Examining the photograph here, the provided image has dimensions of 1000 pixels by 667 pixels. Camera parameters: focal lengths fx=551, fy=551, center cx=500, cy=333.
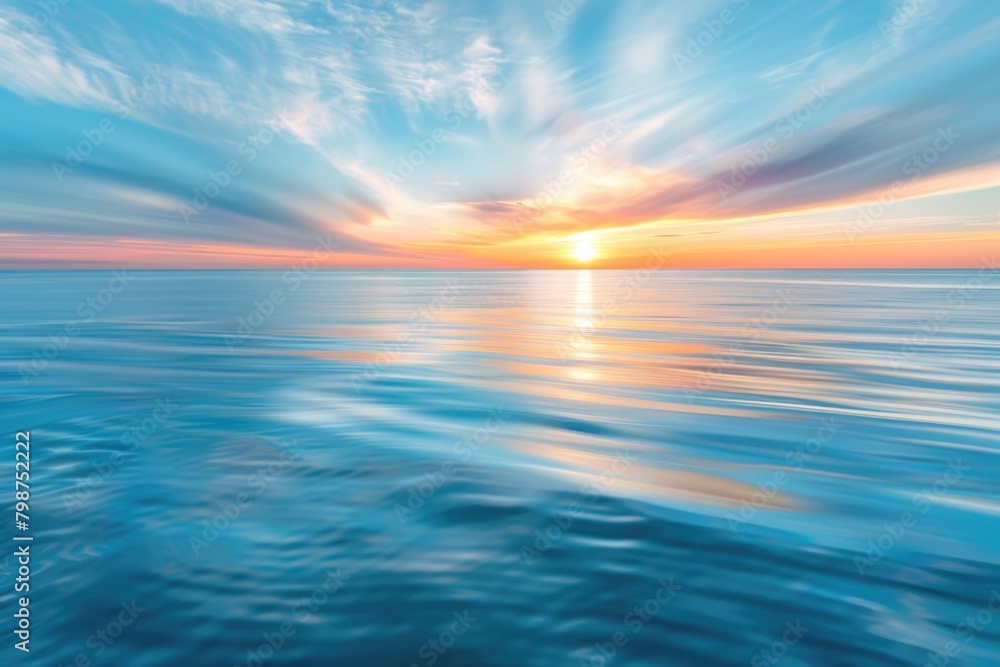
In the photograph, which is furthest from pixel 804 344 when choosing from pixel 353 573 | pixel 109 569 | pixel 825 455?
pixel 109 569

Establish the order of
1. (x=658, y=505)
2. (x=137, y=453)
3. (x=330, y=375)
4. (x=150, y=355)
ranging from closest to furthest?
(x=658, y=505) < (x=137, y=453) < (x=330, y=375) < (x=150, y=355)

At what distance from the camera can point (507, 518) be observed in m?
7.66

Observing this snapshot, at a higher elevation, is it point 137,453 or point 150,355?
point 150,355

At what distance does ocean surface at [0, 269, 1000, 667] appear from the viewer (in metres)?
5.14

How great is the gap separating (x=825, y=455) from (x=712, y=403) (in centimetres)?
413

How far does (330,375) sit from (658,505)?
13.0 meters

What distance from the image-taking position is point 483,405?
47.6ft

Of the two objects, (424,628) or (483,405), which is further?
(483,405)

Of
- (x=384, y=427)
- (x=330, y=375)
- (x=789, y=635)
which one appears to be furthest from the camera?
(x=330, y=375)

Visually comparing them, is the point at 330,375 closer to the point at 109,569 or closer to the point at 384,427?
the point at 384,427

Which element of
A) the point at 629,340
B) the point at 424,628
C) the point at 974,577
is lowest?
the point at 424,628

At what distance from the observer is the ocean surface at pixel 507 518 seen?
16.9ft

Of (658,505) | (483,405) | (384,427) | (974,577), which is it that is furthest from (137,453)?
(974,577)

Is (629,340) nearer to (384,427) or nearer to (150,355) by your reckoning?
(384,427)
